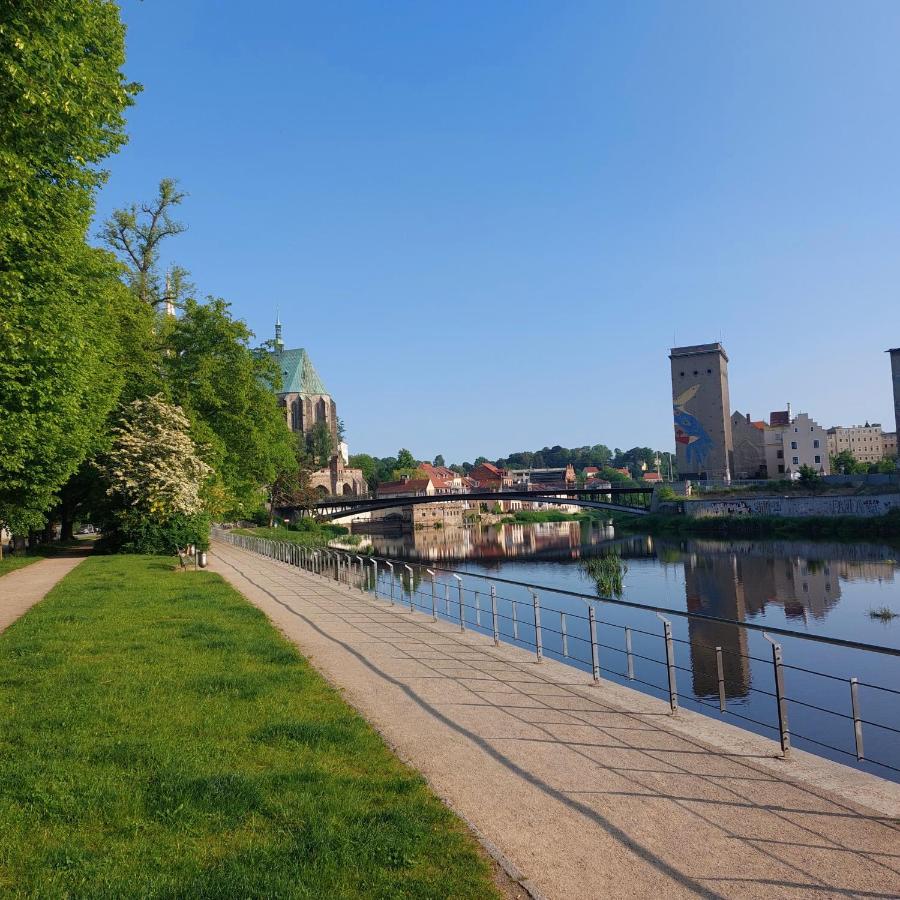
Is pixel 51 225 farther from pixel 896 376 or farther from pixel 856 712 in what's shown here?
pixel 896 376

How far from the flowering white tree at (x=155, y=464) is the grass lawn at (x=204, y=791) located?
18.2 m

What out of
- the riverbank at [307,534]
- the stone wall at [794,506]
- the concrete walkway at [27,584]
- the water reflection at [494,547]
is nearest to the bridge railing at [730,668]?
the concrete walkway at [27,584]

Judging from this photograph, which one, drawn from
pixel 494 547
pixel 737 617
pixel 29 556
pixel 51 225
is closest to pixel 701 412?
pixel 494 547

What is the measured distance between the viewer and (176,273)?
1460 inches

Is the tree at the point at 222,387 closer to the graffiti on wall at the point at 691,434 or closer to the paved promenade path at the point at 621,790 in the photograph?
the paved promenade path at the point at 621,790

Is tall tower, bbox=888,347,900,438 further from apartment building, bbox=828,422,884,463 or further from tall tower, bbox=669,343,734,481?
apartment building, bbox=828,422,884,463

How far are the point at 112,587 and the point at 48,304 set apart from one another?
655 centimetres

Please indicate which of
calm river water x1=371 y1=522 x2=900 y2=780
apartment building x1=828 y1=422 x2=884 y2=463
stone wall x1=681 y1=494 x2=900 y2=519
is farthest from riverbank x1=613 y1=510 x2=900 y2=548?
apartment building x1=828 y1=422 x2=884 y2=463

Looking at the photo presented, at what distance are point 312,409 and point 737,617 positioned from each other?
354 ft

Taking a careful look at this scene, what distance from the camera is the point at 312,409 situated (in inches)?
5017

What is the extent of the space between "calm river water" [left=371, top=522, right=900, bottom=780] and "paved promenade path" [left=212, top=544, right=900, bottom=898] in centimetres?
69

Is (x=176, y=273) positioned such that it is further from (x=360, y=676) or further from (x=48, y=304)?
(x=360, y=676)

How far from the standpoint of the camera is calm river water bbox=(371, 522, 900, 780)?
41.2 feet

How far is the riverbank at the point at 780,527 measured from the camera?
173 ft
